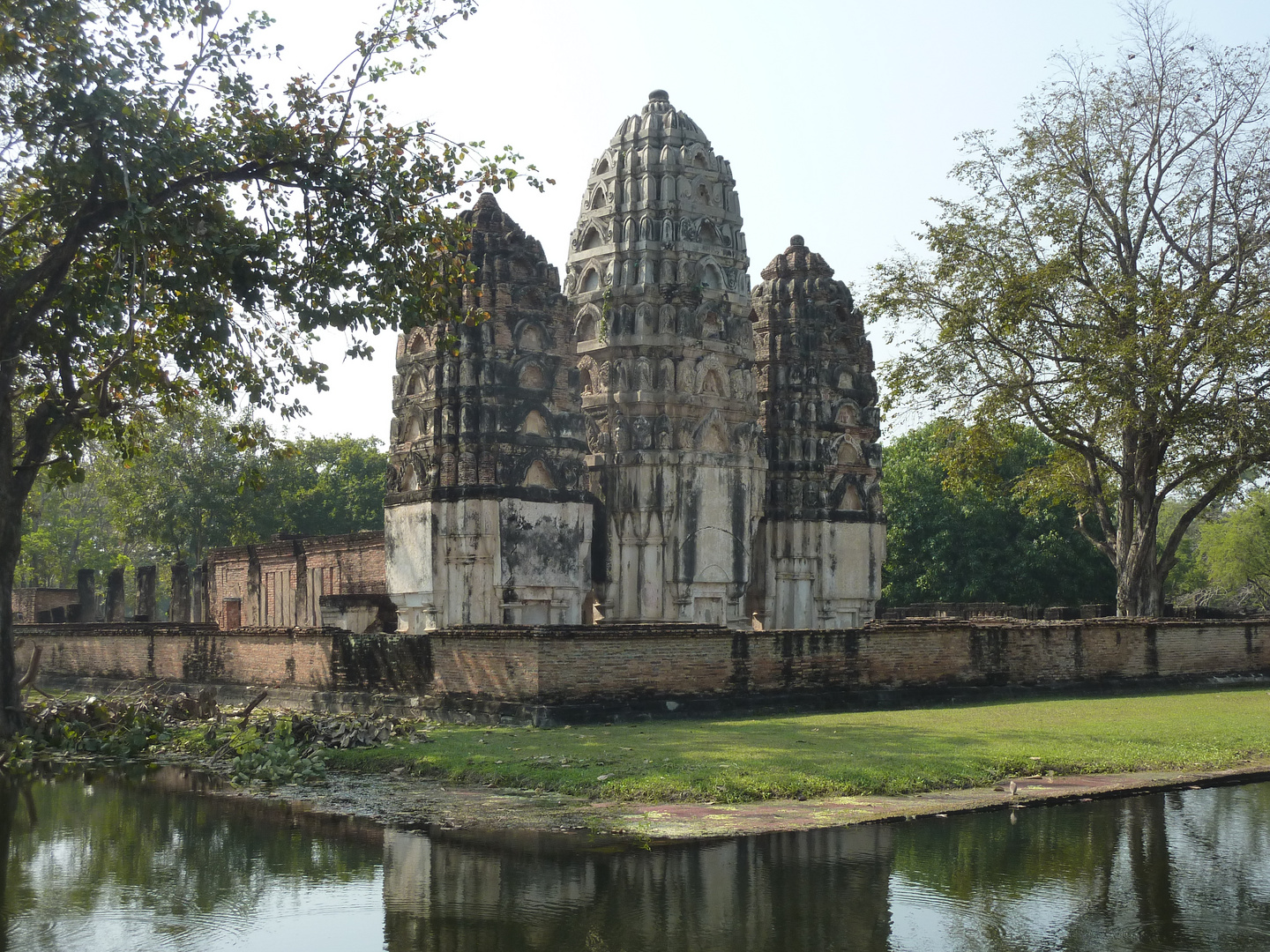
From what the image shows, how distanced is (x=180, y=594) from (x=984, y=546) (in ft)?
72.8

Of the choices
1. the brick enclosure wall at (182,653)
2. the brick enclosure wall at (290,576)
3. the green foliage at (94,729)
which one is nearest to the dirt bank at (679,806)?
the green foliage at (94,729)

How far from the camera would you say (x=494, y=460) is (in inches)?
794

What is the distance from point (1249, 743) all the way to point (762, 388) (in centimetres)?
1494

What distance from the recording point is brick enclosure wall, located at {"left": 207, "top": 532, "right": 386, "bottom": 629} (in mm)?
28031

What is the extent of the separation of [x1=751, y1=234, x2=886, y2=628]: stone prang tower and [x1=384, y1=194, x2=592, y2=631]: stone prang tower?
→ 6.13m

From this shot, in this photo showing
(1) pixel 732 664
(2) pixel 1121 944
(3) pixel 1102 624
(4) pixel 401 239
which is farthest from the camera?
(3) pixel 1102 624

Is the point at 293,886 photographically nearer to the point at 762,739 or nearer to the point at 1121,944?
the point at 1121,944

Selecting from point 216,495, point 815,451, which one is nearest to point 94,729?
point 815,451

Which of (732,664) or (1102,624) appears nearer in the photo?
(732,664)

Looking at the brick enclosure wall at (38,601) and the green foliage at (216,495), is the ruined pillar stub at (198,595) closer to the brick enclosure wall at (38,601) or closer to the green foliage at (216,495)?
the green foliage at (216,495)

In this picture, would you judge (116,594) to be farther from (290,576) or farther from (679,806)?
(679,806)

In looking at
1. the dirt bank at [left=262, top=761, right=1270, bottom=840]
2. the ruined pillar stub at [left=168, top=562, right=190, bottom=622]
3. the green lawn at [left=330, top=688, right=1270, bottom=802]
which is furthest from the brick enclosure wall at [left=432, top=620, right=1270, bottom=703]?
the ruined pillar stub at [left=168, top=562, right=190, bottom=622]

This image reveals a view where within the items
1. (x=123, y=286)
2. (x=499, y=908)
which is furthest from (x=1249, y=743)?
(x=123, y=286)

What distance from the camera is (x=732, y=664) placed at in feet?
52.7
